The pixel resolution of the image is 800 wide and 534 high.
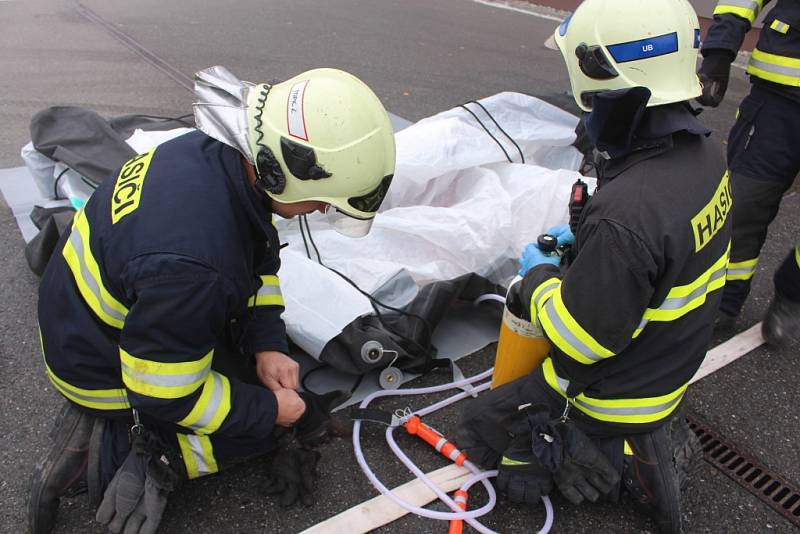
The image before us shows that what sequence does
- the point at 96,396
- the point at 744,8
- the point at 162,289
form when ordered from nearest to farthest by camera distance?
the point at 162,289, the point at 96,396, the point at 744,8

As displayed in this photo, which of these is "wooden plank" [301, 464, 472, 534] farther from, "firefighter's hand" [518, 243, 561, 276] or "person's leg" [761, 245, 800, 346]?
"person's leg" [761, 245, 800, 346]

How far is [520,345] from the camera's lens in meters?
2.27

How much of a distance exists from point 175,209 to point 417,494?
1.31 meters

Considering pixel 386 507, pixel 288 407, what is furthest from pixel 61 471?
pixel 386 507

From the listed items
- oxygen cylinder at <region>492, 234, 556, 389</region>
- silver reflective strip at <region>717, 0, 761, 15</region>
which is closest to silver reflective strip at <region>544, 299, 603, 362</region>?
oxygen cylinder at <region>492, 234, 556, 389</region>

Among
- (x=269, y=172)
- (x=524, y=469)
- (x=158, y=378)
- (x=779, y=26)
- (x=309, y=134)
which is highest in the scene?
(x=779, y=26)

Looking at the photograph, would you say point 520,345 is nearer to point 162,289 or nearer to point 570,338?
point 570,338

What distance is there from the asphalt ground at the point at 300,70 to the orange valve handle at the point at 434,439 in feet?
0.16

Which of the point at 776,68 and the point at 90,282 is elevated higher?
the point at 776,68

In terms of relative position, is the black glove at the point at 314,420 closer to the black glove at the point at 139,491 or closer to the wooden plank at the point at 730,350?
the black glove at the point at 139,491

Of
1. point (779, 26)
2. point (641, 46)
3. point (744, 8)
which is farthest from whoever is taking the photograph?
point (744, 8)

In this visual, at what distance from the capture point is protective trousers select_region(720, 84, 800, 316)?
2.83 meters

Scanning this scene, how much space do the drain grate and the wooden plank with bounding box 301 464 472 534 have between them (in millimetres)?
1059

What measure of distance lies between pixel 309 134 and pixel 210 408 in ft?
2.71
